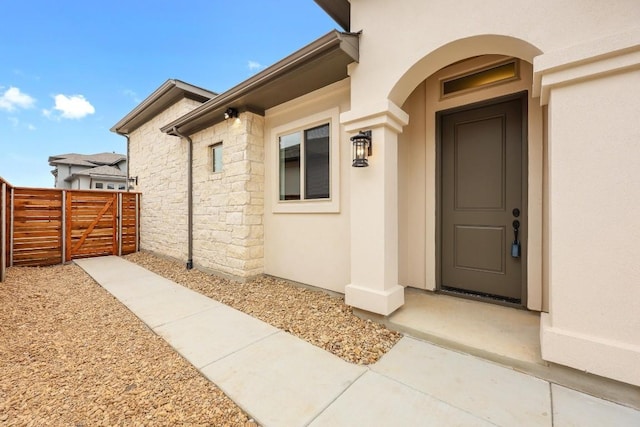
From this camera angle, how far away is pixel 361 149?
2.81 meters

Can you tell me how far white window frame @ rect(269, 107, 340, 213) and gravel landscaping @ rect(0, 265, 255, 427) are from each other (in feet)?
8.10

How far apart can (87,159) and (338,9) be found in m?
23.9

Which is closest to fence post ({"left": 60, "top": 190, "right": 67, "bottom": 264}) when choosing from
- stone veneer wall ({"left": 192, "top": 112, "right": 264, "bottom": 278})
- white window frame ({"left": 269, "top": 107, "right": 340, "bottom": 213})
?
stone veneer wall ({"left": 192, "top": 112, "right": 264, "bottom": 278})

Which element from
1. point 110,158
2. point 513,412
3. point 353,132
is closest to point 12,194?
point 353,132

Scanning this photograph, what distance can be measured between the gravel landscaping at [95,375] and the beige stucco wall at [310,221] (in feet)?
6.90

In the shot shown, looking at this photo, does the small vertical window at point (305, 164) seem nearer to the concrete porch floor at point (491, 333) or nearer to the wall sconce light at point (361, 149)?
the wall sconce light at point (361, 149)

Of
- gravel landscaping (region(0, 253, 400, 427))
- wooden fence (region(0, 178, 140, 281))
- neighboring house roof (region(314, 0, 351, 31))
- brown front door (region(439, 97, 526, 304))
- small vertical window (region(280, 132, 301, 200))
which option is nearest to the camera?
gravel landscaping (region(0, 253, 400, 427))

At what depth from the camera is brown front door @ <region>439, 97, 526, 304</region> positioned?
3061 mm

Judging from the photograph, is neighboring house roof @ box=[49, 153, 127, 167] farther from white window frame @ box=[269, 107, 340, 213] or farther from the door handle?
the door handle

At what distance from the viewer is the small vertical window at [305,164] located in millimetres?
3949

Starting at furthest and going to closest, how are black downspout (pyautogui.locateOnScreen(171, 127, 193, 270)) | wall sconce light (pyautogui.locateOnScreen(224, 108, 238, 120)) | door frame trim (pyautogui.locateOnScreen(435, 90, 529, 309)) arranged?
1. black downspout (pyautogui.locateOnScreen(171, 127, 193, 270))
2. wall sconce light (pyautogui.locateOnScreen(224, 108, 238, 120))
3. door frame trim (pyautogui.locateOnScreen(435, 90, 529, 309))

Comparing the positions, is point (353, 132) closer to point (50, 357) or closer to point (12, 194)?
point (50, 357)

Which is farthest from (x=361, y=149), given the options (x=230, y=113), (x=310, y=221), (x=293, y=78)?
(x=230, y=113)

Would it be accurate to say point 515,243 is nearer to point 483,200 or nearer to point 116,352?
point 483,200
